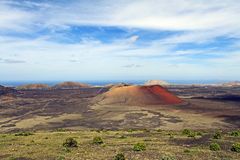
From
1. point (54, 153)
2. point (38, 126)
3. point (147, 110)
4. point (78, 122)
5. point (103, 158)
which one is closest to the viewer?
point (103, 158)

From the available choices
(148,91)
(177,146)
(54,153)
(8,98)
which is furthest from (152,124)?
(8,98)

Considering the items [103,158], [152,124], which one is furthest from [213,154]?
[152,124]

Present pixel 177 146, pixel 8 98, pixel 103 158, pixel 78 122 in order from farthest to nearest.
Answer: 1. pixel 8 98
2. pixel 78 122
3. pixel 177 146
4. pixel 103 158

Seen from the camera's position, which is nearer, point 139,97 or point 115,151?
point 115,151

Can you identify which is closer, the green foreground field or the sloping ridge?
the green foreground field

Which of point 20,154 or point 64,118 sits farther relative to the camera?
point 64,118

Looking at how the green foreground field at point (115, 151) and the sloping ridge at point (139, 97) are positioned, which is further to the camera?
the sloping ridge at point (139, 97)

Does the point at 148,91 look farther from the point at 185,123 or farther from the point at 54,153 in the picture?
the point at 54,153

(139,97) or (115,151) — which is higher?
(139,97)
